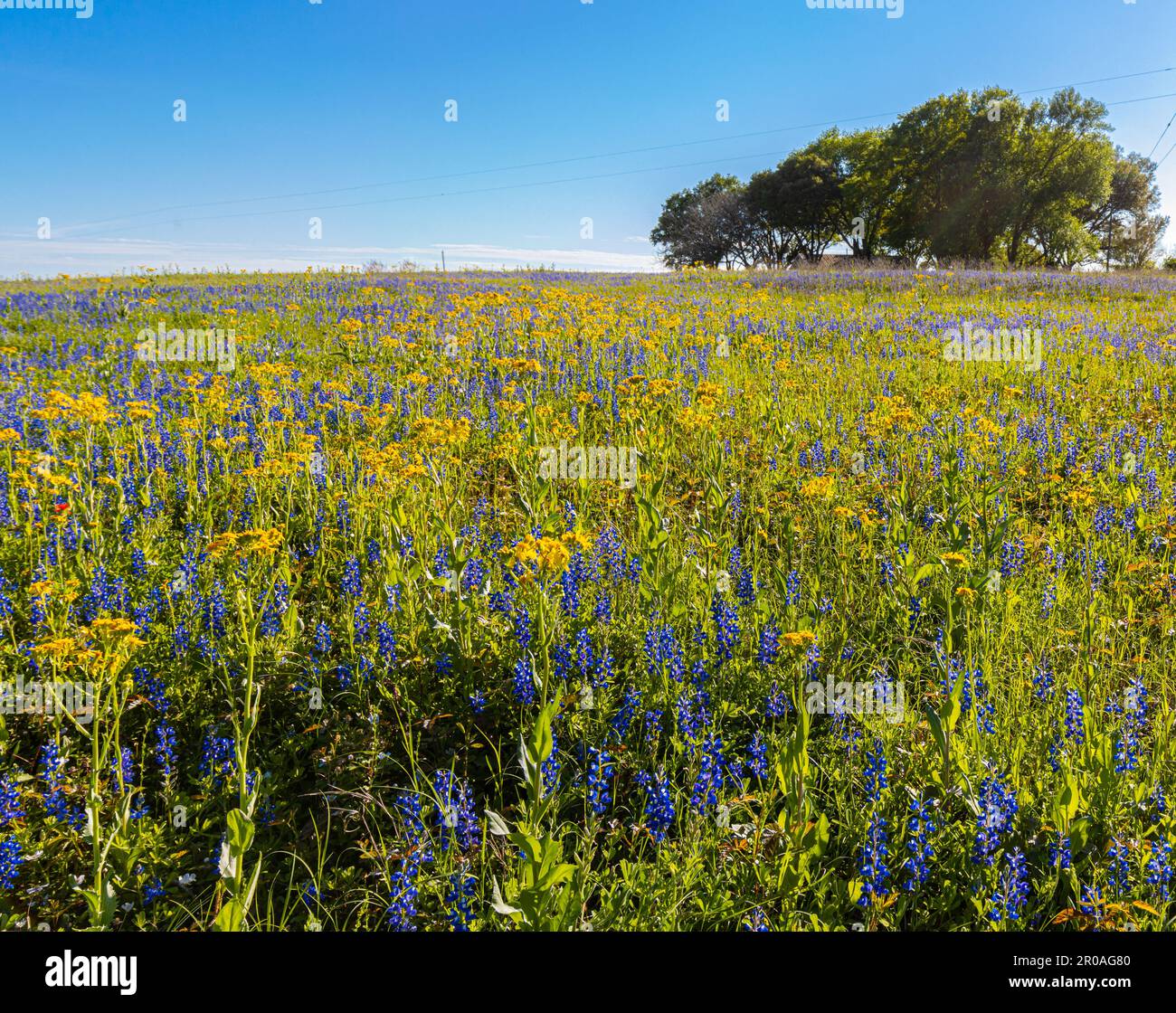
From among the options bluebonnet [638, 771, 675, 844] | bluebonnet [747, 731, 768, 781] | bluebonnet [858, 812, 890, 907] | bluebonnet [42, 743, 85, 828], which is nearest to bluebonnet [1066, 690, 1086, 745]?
bluebonnet [858, 812, 890, 907]

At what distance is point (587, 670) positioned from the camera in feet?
10.3

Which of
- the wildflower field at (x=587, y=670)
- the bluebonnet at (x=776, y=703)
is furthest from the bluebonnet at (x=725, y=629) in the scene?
the bluebonnet at (x=776, y=703)

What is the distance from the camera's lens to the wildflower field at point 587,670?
2.14 meters

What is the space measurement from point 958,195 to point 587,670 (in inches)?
2211

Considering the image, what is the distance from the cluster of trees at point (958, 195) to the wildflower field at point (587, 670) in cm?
3355

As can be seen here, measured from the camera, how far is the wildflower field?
2.14 meters

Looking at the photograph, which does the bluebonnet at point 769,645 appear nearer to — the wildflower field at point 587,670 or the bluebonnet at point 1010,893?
the wildflower field at point 587,670

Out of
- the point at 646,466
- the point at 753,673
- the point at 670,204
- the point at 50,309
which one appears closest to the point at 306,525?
the point at 646,466

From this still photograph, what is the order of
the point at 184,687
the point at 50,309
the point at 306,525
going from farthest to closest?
the point at 50,309 → the point at 306,525 → the point at 184,687

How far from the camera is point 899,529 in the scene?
4121mm

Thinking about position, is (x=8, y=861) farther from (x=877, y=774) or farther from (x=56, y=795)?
(x=877, y=774)
